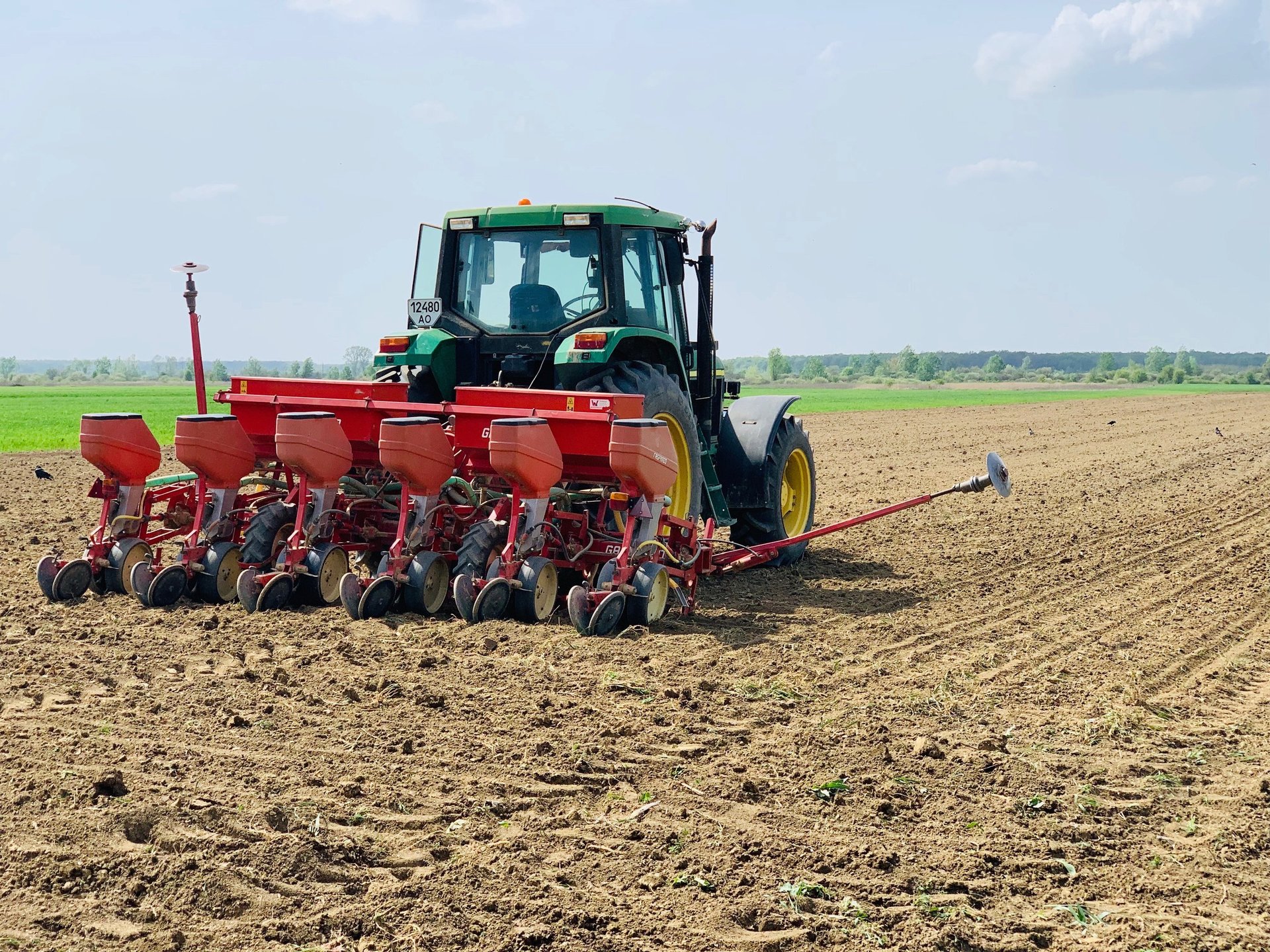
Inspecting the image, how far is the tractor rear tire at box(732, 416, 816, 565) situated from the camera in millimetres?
9852

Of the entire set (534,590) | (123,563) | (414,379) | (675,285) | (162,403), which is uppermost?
(675,285)

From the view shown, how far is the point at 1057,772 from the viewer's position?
A: 16.5 feet

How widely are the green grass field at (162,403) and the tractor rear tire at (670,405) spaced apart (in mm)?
10495

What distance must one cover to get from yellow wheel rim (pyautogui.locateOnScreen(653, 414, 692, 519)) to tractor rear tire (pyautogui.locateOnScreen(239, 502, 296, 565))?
2465 mm

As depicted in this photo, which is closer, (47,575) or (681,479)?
(47,575)

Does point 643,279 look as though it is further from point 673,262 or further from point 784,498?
point 784,498

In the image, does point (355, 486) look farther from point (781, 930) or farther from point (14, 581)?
point (781, 930)

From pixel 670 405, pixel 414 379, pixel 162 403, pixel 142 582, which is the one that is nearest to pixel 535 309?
pixel 414 379

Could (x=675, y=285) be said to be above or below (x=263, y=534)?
above

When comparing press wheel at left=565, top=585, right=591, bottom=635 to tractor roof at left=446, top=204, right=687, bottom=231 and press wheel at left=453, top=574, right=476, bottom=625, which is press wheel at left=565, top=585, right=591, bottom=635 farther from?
tractor roof at left=446, top=204, right=687, bottom=231

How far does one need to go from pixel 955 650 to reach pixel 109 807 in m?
4.39

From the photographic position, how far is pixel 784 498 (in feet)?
34.9

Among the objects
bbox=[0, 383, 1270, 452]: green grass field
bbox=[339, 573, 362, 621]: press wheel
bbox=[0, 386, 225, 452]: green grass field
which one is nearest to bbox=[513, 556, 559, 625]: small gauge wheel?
bbox=[339, 573, 362, 621]: press wheel

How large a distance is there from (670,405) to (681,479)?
548mm
